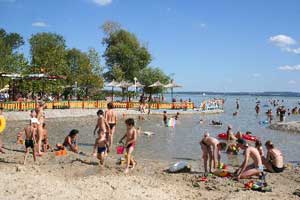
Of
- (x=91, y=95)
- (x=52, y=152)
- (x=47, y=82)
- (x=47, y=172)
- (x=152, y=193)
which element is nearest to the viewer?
(x=152, y=193)

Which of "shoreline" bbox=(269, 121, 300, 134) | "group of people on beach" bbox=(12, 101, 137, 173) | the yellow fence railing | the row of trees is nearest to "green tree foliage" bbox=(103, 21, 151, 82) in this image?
the row of trees

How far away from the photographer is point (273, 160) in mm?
11242

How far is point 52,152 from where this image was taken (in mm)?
12992

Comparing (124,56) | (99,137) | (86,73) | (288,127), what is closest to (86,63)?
(86,73)

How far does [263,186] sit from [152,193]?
9.25 ft

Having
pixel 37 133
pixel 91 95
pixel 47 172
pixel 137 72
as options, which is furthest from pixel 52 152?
pixel 137 72

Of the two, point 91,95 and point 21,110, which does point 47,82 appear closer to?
point 21,110

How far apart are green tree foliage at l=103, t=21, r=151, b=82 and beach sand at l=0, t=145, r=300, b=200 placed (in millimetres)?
41171

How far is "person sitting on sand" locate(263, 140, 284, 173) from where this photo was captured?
1109cm

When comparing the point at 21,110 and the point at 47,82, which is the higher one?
the point at 47,82

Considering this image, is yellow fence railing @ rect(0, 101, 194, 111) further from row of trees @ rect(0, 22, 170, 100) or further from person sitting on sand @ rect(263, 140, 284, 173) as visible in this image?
person sitting on sand @ rect(263, 140, 284, 173)

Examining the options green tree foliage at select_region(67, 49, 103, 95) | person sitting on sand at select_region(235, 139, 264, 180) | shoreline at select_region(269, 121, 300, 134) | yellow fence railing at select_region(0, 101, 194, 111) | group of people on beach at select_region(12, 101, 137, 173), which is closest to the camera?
person sitting on sand at select_region(235, 139, 264, 180)

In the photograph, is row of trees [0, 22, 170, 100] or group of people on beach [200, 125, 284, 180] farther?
row of trees [0, 22, 170, 100]

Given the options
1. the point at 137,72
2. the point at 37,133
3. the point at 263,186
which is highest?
the point at 137,72
